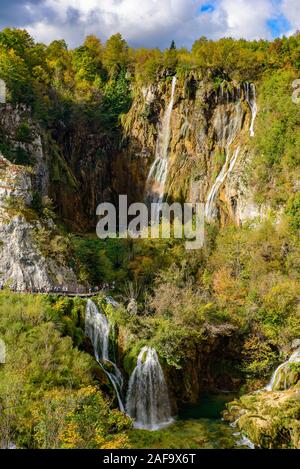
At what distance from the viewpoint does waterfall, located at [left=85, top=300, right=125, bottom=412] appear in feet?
76.5

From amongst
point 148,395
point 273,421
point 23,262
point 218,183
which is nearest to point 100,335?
point 148,395

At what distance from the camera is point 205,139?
136 feet

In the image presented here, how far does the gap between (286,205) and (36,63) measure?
2893cm

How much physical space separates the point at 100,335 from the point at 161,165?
22.8 meters

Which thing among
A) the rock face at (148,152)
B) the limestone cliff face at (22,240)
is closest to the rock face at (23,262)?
the limestone cliff face at (22,240)

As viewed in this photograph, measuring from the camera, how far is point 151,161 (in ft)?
144

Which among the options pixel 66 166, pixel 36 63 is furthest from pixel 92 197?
pixel 36 63

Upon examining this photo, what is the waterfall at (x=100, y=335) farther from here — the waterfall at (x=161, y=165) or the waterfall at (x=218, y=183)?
the waterfall at (x=161, y=165)

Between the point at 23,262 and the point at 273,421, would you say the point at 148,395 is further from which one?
the point at 23,262

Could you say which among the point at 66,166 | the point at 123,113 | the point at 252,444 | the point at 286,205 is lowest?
the point at 252,444

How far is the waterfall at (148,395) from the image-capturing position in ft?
74.0
